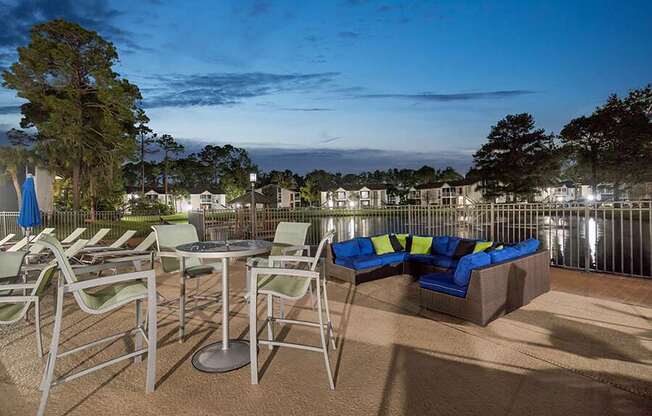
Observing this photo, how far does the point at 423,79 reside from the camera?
23812mm

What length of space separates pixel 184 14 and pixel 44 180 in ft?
39.3

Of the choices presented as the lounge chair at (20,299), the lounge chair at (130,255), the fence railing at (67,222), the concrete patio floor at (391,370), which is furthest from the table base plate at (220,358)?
the fence railing at (67,222)

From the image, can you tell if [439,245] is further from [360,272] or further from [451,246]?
[360,272]

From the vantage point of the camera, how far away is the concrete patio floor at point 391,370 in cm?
246

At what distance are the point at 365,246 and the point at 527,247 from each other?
278 centimetres

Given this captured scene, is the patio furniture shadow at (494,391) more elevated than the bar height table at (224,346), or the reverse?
the bar height table at (224,346)

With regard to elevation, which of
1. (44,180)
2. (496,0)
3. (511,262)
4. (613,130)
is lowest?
(511,262)

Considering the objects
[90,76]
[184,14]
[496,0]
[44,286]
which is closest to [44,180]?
[90,76]

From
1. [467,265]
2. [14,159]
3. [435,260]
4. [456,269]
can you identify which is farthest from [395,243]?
[14,159]

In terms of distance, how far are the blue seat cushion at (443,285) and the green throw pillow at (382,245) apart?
6.90ft

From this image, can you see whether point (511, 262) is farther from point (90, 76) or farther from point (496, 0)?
point (90, 76)

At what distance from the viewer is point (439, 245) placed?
21.7 feet

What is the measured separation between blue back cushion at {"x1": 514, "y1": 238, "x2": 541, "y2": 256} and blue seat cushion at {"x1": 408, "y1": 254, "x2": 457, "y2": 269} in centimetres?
125

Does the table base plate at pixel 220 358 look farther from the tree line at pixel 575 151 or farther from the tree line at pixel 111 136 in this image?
the tree line at pixel 575 151
